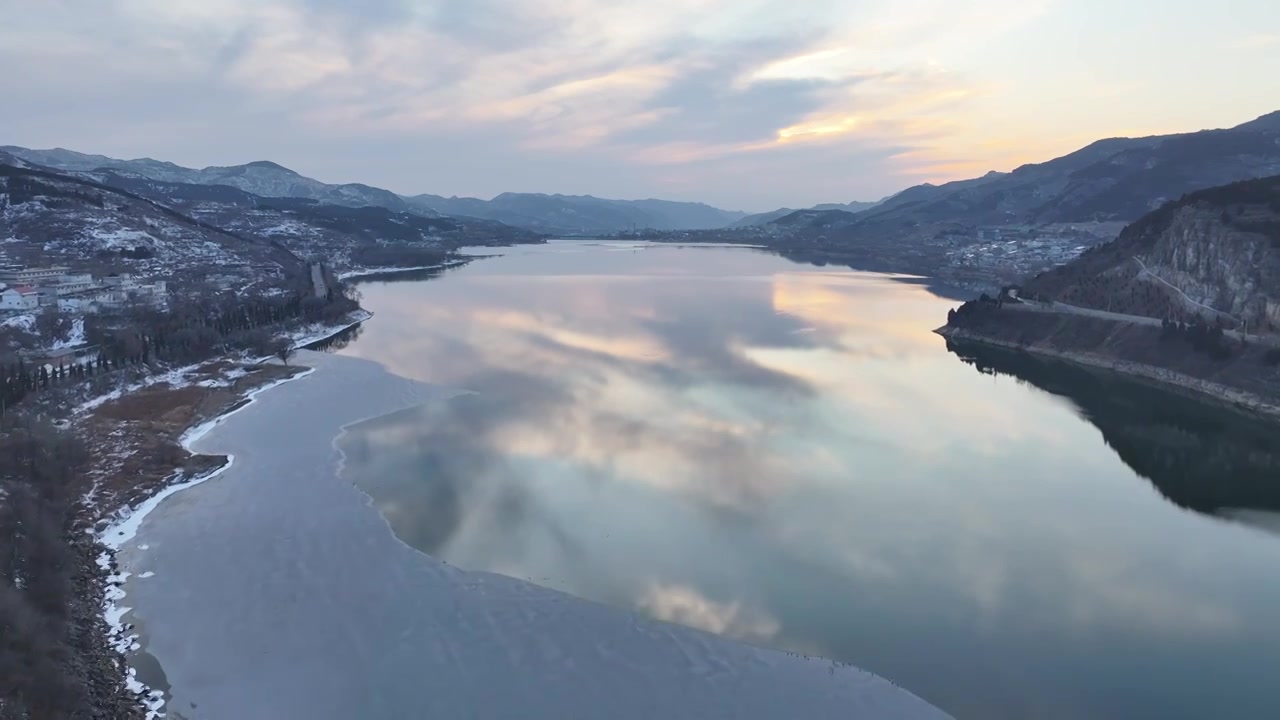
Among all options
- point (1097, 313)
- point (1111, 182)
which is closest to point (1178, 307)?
point (1097, 313)

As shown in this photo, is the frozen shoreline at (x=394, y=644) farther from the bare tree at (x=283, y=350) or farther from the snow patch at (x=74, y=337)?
the snow patch at (x=74, y=337)

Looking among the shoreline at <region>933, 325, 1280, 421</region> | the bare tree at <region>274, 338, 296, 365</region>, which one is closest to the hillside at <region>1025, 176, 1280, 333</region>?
the shoreline at <region>933, 325, 1280, 421</region>

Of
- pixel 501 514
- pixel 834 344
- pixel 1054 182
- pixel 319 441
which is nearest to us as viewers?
pixel 501 514

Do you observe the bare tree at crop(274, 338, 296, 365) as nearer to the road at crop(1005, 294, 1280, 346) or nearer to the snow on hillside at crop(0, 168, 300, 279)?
the snow on hillside at crop(0, 168, 300, 279)

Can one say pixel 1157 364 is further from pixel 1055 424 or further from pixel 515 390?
pixel 515 390

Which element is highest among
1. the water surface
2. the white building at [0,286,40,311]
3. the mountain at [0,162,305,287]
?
the mountain at [0,162,305,287]

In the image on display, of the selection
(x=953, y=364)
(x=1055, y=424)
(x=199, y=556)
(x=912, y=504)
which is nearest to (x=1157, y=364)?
(x=953, y=364)

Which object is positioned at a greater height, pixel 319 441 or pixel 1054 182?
pixel 1054 182
